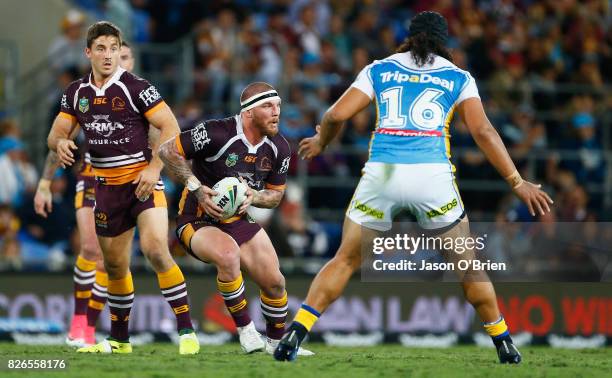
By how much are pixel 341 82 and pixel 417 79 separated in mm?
9710

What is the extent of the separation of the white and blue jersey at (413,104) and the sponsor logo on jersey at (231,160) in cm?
143

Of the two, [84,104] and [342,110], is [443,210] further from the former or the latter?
[84,104]

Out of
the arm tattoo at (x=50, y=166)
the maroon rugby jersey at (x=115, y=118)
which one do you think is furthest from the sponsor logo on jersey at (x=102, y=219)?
the arm tattoo at (x=50, y=166)

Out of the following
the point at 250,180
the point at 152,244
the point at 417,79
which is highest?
the point at 417,79

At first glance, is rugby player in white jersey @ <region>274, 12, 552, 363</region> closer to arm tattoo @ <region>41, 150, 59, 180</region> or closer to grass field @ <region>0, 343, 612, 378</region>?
grass field @ <region>0, 343, 612, 378</region>

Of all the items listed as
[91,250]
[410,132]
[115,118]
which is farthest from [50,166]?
[410,132]

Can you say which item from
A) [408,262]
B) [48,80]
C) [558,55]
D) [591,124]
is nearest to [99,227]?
[408,262]

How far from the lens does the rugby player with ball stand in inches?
384

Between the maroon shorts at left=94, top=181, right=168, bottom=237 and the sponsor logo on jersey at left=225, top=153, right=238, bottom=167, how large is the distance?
631 millimetres

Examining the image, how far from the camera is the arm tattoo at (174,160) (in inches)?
381

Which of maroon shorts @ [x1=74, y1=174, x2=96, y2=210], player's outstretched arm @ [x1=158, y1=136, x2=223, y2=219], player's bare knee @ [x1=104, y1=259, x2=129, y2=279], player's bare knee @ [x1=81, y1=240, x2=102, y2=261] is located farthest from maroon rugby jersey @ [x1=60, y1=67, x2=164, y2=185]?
player's bare knee @ [x1=81, y1=240, x2=102, y2=261]

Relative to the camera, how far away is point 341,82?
18.6 m

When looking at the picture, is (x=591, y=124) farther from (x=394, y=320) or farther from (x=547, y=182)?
(x=394, y=320)

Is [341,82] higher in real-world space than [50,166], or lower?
higher
